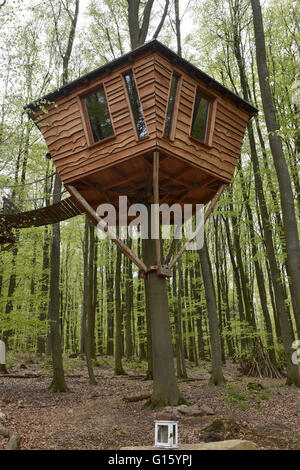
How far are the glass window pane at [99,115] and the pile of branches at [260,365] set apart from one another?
1072 cm

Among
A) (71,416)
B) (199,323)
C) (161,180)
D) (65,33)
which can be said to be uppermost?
(65,33)

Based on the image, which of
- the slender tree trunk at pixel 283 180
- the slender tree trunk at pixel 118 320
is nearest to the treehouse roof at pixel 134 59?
the slender tree trunk at pixel 283 180

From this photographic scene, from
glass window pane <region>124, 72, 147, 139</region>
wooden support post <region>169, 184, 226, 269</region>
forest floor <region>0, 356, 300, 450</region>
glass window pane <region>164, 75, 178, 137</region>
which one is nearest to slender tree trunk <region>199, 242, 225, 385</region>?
forest floor <region>0, 356, 300, 450</region>

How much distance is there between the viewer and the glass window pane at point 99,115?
315 inches

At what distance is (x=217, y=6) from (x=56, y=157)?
36.0 feet

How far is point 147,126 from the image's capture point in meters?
7.30

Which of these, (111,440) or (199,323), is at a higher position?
(199,323)

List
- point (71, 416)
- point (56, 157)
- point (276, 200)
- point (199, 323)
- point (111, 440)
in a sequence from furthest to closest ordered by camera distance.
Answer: point (199, 323), point (276, 200), point (56, 157), point (71, 416), point (111, 440)

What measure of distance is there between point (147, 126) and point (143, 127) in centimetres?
19

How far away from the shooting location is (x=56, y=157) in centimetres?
862
